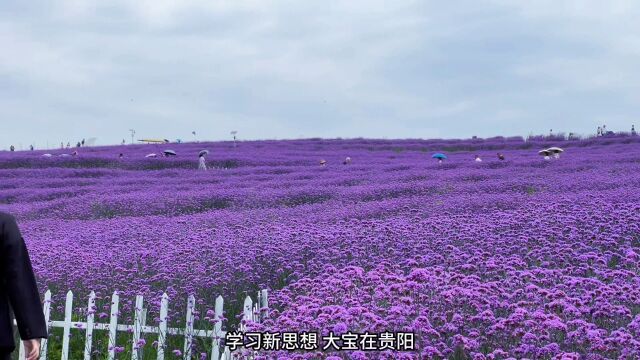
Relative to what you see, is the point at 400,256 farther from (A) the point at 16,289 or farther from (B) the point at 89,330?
(A) the point at 16,289

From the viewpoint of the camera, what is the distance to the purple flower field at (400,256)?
566 cm

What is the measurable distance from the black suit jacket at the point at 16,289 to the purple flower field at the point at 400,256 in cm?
168

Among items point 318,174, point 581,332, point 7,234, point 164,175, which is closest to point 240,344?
point 7,234

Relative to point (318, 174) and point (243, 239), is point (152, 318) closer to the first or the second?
point (243, 239)

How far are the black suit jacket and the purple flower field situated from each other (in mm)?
1678

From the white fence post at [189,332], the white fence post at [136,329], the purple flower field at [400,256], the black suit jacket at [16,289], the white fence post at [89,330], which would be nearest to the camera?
the black suit jacket at [16,289]

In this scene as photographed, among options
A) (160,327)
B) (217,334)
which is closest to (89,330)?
(160,327)

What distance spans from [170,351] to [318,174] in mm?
17086

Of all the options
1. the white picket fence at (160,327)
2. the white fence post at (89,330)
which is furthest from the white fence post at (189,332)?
the white fence post at (89,330)

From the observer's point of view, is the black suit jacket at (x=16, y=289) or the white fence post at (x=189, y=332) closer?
the black suit jacket at (x=16, y=289)

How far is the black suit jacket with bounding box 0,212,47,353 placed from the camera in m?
4.90

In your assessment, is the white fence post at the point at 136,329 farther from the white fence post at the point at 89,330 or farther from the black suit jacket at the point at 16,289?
the black suit jacket at the point at 16,289

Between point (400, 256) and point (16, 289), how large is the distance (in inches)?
201

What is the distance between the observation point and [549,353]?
5.23 metres
